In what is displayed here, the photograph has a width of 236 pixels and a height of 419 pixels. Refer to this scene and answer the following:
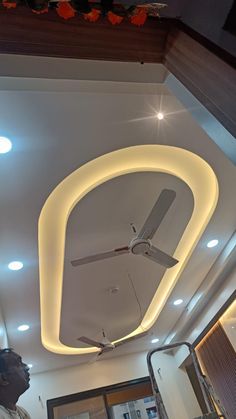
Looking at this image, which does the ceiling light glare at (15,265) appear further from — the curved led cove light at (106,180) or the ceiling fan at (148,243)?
the ceiling fan at (148,243)

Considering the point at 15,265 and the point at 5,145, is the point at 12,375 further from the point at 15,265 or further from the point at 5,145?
the point at 15,265

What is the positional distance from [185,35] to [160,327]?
→ 16.1 ft

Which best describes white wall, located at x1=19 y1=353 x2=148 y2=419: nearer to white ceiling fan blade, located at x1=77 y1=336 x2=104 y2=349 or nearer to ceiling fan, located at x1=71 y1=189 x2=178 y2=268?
white ceiling fan blade, located at x1=77 y1=336 x2=104 y2=349

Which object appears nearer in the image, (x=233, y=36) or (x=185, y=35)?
(x=233, y=36)

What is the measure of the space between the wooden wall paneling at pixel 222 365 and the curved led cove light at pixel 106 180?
151 cm

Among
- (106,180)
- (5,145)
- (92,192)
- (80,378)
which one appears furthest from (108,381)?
(5,145)

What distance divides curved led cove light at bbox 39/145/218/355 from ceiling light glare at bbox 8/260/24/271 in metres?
0.20

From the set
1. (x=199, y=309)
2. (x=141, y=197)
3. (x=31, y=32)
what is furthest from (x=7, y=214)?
(x=199, y=309)

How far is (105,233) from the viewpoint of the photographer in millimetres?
2994

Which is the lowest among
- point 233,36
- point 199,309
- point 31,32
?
point 233,36

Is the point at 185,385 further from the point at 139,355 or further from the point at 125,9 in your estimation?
the point at 125,9

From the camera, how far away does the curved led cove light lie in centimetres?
241

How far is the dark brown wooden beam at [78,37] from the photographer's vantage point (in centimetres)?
94

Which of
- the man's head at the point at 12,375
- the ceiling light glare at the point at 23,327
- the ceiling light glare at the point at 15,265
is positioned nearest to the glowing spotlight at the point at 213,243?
the ceiling light glare at the point at 15,265
